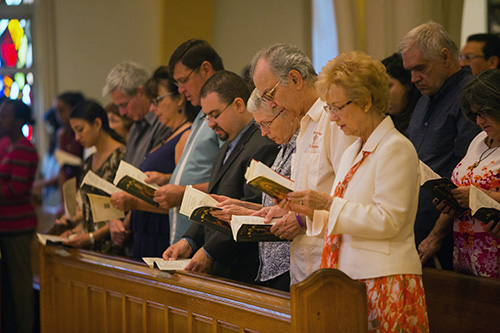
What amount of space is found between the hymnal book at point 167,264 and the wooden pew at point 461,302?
44.7 inches

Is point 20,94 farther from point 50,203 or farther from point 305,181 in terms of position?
point 305,181

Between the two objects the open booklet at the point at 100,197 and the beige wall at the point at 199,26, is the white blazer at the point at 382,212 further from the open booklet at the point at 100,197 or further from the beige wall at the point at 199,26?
the beige wall at the point at 199,26

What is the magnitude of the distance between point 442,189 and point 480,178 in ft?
0.77

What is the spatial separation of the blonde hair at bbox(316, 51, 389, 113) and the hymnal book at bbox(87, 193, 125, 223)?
2.22 metres

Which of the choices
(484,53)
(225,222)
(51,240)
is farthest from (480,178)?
(51,240)

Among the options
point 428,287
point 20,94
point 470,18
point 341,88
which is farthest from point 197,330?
point 20,94

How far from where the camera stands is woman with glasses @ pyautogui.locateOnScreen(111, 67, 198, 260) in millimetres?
4031

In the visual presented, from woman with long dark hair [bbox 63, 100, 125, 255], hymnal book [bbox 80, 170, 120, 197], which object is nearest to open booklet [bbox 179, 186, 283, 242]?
hymnal book [bbox 80, 170, 120, 197]

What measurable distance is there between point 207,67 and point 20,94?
6.67 m

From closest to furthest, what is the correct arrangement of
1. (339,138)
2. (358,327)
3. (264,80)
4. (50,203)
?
(358,327) → (339,138) → (264,80) → (50,203)

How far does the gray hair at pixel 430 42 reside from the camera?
135 inches

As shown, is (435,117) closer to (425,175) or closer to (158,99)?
(425,175)

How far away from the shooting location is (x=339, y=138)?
2.55m

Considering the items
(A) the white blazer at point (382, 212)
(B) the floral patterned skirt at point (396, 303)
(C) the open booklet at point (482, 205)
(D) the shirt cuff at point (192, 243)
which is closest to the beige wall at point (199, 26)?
(D) the shirt cuff at point (192, 243)
